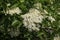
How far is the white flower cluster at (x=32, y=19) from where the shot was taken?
3.58m

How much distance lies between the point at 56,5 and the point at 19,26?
0.91 metres

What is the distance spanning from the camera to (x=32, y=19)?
3.65 m

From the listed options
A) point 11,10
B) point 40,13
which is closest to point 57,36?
point 40,13

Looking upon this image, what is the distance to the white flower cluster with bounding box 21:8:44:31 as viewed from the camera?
11.8 feet

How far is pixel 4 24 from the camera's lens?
3.75 m

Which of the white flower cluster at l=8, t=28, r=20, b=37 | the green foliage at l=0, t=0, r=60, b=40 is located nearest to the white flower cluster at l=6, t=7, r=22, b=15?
the green foliage at l=0, t=0, r=60, b=40

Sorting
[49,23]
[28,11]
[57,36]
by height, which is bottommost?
[57,36]

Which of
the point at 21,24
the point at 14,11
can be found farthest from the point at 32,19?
the point at 14,11

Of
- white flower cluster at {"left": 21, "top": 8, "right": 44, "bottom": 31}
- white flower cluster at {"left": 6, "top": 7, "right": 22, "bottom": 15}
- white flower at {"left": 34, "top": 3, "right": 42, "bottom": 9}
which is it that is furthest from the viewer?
white flower at {"left": 34, "top": 3, "right": 42, "bottom": 9}

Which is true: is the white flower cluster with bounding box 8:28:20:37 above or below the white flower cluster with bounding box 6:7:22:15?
below

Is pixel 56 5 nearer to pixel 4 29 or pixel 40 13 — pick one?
pixel 40 13

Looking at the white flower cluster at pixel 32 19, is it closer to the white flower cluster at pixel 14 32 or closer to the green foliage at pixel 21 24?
the green foliage at pixel 21 24

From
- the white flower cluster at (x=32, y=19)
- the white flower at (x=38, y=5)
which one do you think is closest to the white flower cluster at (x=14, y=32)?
the white flower cluster at (x=32, y=19)

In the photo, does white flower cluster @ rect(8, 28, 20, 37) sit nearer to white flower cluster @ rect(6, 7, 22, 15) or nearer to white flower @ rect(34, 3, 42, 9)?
white flower cluster @ rect(6, 7, 22, 15)
